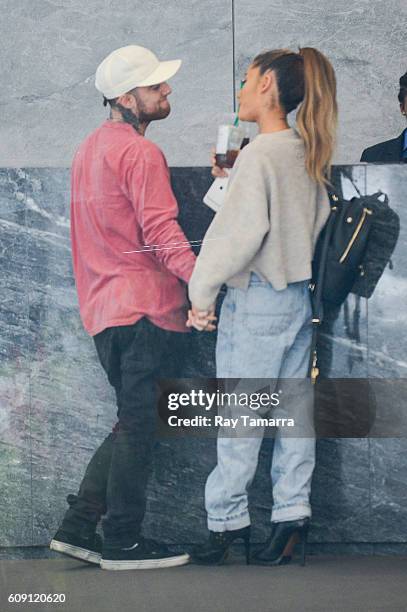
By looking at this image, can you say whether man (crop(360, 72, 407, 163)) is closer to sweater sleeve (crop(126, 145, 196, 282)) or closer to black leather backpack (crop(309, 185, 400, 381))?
black leather backpack (crop(309, 185, 400, 381))

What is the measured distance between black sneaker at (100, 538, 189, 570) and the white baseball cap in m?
1.24

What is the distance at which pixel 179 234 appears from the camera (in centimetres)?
320

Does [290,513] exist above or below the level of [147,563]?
above

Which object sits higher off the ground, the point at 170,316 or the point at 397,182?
the point at 397,182

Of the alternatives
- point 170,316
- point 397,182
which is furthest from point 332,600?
point 397,182

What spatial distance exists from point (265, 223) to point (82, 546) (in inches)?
40.9

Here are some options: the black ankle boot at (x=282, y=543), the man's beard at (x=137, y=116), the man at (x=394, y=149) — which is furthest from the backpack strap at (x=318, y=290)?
the man's beard at (x=137, y=116)

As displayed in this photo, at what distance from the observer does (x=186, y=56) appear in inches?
123

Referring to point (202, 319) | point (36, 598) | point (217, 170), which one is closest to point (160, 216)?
point (217, 170)

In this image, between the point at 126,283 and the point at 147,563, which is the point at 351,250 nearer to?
the point at 126,283

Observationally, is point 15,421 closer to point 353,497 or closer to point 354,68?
point 353,497

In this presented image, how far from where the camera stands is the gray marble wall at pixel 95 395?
323cm

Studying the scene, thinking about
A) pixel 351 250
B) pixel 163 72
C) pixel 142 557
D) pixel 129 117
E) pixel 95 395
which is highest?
pixel 163 72

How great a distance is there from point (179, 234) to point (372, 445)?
80 centimetres
